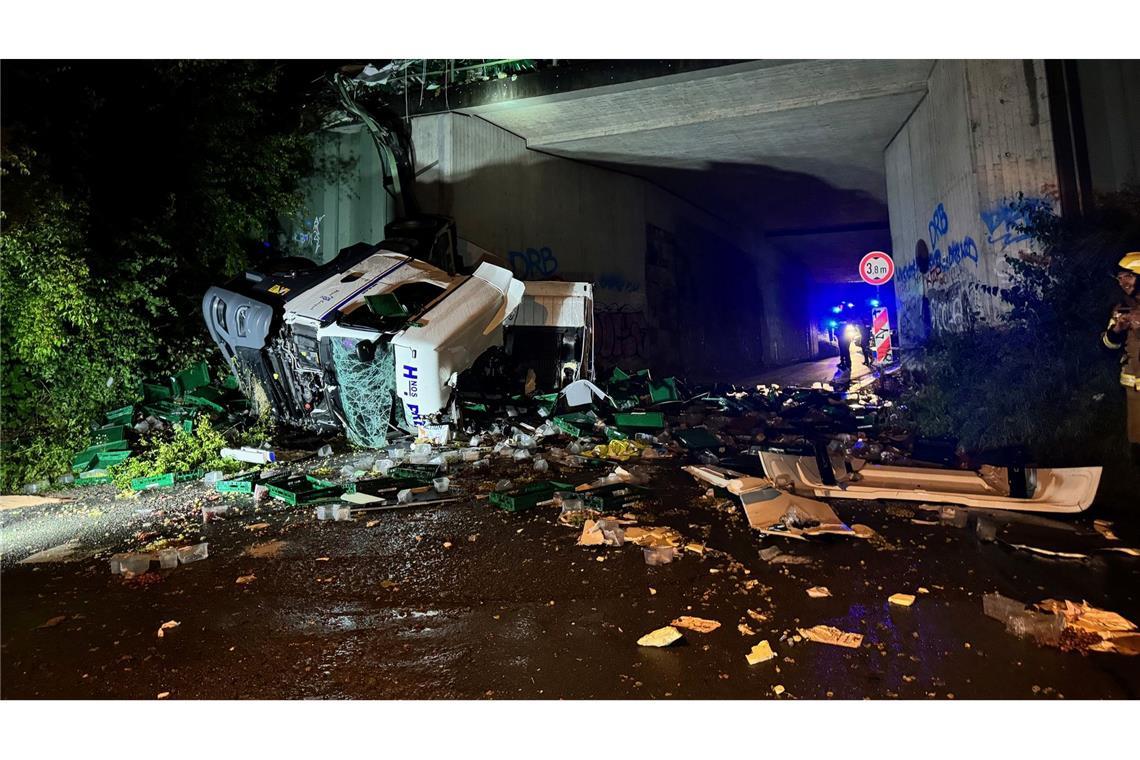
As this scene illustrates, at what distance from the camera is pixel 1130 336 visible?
12.7 ft

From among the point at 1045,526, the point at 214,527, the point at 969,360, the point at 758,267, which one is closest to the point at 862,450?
the point at 969,360

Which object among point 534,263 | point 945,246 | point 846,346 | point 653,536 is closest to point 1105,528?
point 653,536

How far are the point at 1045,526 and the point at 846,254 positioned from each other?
860 inches

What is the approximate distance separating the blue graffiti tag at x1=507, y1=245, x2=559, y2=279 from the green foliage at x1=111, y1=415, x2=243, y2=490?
6.22m

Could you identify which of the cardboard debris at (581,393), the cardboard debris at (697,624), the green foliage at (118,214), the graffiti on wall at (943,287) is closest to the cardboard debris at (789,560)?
the cardboard debris at (697,624)

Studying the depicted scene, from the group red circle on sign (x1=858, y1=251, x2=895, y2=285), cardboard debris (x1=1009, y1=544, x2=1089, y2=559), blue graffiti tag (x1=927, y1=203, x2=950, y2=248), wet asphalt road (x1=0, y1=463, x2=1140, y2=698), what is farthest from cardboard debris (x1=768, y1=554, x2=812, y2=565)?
red circle on sign (x1=858, y1=251, x2=895, y2=285)

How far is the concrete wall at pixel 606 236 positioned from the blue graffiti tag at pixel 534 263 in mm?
22

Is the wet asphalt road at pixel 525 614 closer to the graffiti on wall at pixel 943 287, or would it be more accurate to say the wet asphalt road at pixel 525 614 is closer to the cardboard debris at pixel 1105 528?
the cardboard debris at pixel 1105 528

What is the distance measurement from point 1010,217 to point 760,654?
6578 millimetres

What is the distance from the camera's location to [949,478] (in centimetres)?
437

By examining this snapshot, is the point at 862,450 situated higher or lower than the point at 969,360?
lower

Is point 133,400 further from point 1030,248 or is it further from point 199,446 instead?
point 1030,248

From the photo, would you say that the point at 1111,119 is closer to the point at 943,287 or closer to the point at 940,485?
the point at 943,287

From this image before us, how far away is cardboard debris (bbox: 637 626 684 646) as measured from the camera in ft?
7.52
